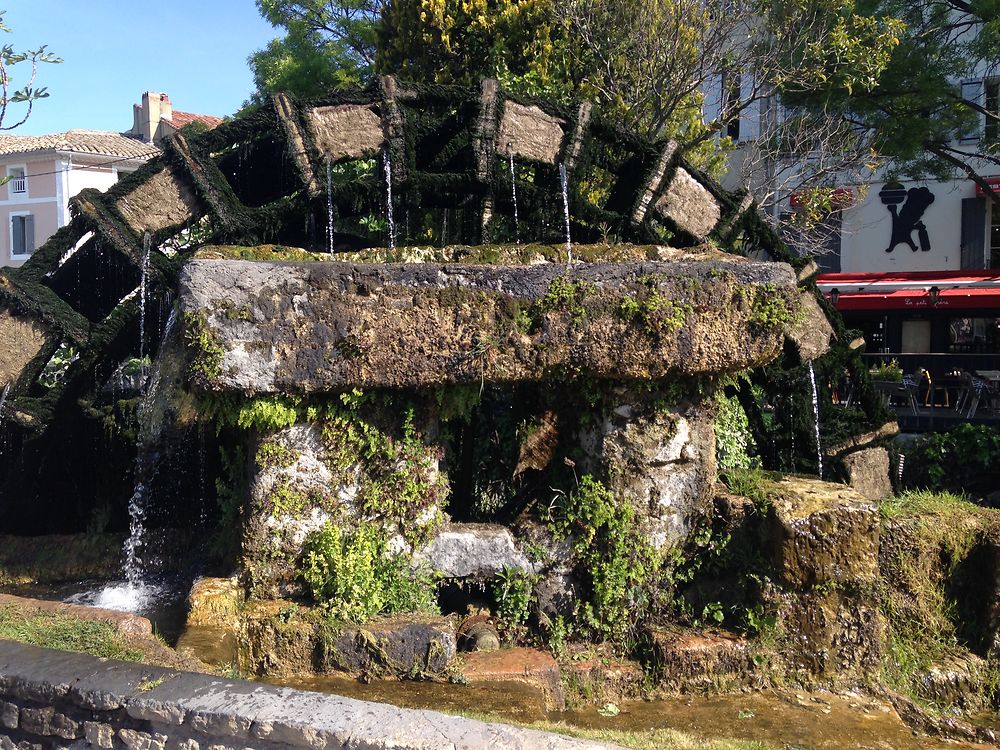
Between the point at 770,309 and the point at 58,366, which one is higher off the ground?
the point at 770,309

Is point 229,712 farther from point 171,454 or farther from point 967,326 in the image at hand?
point 967,326

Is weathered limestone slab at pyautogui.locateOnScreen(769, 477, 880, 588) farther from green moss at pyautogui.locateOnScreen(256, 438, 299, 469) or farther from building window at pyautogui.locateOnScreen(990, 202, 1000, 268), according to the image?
building window at pyautogui.locateOnScreen(990, 202, 1000, 268)

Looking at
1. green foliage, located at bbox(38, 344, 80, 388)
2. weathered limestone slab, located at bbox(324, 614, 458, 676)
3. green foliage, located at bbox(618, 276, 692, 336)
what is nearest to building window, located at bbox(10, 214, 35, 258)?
green foliage, located at bbox(38, 344, 80, 388)

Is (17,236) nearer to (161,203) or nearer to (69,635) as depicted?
(161,203)

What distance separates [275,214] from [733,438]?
14.1ft

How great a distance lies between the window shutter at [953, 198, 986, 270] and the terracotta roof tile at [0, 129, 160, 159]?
2474 cm

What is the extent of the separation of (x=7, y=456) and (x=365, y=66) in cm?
958

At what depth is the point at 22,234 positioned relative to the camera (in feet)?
116

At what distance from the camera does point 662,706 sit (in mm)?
4461

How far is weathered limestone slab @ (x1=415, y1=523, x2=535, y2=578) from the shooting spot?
4.73 meters

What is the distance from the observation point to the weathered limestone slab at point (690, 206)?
8578 millimetres

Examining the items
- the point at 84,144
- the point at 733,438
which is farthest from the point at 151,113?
the point at 733,438

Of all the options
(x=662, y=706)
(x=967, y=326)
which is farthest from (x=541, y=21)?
(x=967, y=326)

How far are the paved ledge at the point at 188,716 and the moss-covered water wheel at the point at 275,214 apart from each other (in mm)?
3680
